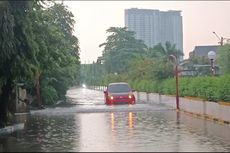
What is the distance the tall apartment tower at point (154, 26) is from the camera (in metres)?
157

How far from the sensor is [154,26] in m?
158

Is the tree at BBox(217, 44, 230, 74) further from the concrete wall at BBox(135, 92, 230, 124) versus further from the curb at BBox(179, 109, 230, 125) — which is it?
the curb at BBox(179, 109, 230, 125)

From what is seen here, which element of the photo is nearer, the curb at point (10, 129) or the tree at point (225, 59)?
the curb at point (10, 129)

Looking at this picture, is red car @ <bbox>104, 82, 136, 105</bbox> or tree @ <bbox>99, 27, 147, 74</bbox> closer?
red car @ <bbox>104, 82, 136, 105</bbox>

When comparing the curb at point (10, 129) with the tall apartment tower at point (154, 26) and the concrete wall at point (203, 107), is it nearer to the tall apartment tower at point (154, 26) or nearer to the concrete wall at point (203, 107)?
the concrete wall at point (203, 107)

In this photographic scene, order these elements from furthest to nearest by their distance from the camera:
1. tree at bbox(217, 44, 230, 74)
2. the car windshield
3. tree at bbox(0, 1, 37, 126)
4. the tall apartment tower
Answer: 1. the tall apartment tower
2. tree at bbox(217, 44, 230, 74)
3. the car windshield
4. tree at bbox(0, 1, 37, 126)

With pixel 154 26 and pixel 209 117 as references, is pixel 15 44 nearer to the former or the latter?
pixel 209 117

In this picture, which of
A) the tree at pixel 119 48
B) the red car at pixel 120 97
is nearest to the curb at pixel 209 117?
the red car at pixel 120 97

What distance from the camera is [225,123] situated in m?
22.0

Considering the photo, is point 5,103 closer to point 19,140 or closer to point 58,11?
point 19,140

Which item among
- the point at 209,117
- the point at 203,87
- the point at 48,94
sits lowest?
the point at 209,117

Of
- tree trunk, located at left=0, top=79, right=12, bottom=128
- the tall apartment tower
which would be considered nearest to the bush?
tree trunk, located at left=0, top=79, right=12, bottom=128

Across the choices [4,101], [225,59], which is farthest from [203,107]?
[225,59]

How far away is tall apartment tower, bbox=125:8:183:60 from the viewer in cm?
15662
